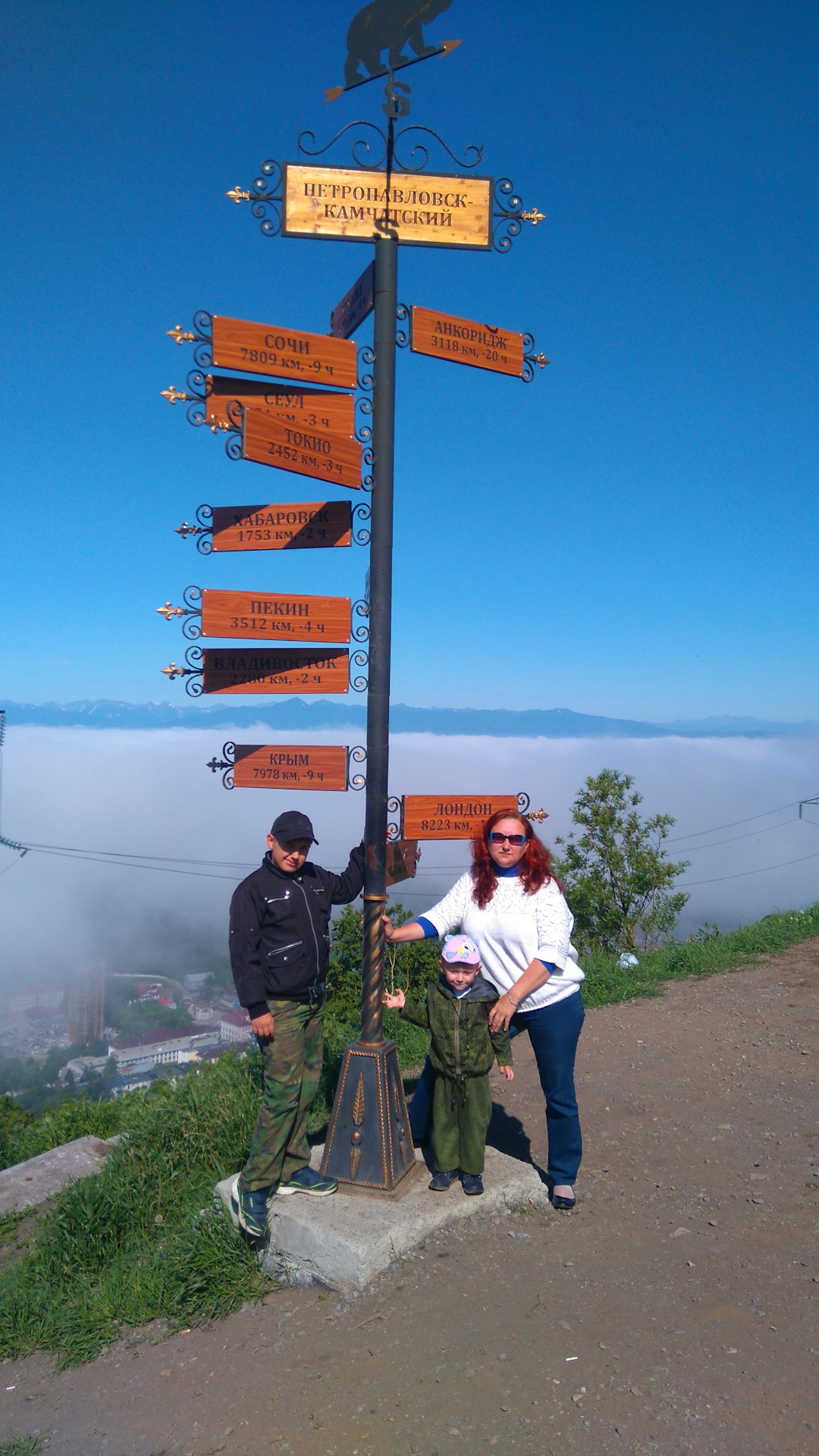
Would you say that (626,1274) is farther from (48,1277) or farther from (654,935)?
(654,935)

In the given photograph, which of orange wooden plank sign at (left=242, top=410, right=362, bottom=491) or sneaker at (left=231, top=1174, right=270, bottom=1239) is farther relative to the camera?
orange wooden plank sign at (left=242, top=410, right=362, bottom=491)

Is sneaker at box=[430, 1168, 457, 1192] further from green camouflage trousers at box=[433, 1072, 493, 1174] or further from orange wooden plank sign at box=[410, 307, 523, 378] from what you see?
orange wooden plank sign at box=[410, 307, 523, 378]

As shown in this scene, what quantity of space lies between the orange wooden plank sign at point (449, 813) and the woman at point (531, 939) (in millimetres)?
330

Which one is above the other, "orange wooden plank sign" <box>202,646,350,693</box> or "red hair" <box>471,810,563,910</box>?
"orange wooden plank sign" <box>202,646,350,693</box>

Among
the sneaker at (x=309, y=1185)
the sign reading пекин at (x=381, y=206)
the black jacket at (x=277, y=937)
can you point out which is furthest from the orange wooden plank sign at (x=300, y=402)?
the sneaker at (x=309, y=1185)

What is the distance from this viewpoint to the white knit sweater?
3746 millimetres

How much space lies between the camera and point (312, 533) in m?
4.29

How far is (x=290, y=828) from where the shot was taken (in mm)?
3766

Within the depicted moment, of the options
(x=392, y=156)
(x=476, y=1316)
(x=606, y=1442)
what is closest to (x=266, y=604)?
(x=392, y=156)

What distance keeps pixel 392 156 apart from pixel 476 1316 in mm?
4983

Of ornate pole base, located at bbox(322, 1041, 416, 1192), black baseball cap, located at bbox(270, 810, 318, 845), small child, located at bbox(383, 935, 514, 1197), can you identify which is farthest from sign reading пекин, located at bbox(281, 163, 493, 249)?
ornate pole base, located at bbox(322, 1041, 416, 1192)

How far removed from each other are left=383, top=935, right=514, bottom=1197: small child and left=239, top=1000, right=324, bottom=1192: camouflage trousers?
44 centimetres

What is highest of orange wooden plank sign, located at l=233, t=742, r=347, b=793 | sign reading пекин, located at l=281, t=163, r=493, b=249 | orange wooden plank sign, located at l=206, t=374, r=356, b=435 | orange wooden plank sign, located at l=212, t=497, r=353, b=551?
sign reading пекин, located at l=281, t=163, r=493, b=249

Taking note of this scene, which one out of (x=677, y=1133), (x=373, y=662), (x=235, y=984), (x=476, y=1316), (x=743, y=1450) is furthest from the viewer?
(x=677, y=1133)
